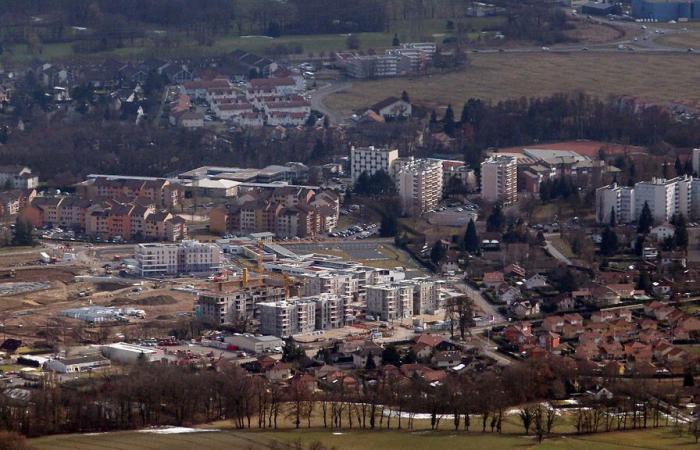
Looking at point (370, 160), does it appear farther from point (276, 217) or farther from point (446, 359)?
point (446, 359)

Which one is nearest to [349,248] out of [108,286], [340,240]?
[340,240]

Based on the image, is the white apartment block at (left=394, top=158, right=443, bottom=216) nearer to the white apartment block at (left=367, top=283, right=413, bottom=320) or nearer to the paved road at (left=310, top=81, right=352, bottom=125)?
the white apartment block at (left=367, top=283, right=413, bottom=320)

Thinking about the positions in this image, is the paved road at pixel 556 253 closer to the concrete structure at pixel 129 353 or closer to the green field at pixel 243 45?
the concrete structure at pixel 129 353

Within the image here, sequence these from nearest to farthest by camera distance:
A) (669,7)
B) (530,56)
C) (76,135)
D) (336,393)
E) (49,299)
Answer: (336,393) → (49,299) → (76,135) → (530,56) → (669,7)

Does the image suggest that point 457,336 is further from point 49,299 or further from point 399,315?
point 49,299

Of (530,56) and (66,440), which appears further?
(530,56)

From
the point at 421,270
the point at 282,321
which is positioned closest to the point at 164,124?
the point at 421,270
